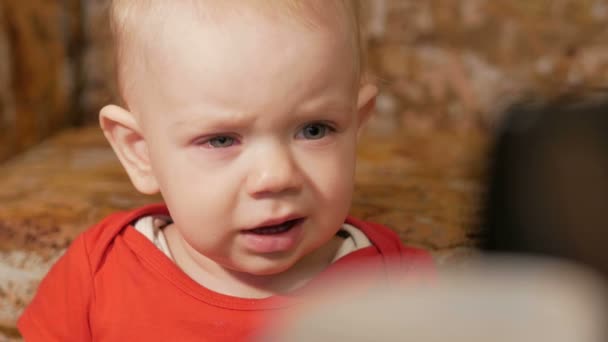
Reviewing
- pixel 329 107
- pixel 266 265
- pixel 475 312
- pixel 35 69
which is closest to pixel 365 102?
pixel 329 107

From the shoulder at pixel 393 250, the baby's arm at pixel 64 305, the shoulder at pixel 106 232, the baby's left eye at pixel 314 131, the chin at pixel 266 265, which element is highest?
the baby's left eye at pixel 314 131

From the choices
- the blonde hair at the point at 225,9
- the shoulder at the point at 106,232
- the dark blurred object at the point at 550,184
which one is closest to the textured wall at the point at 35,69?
the shoulder at the point at 106,232

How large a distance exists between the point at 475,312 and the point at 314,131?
444mm

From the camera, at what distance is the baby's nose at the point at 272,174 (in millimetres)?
679

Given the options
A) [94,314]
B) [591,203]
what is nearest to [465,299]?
[591,203]

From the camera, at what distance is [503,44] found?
1.67 m

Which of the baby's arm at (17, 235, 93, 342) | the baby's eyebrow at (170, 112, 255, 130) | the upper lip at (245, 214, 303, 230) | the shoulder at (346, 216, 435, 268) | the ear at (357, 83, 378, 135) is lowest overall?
the baby's arm at (17, 235, 93, 342)

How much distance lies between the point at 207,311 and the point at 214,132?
0.23 m

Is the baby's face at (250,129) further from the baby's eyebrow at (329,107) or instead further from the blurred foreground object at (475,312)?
the blurred foreground object at (475,312)

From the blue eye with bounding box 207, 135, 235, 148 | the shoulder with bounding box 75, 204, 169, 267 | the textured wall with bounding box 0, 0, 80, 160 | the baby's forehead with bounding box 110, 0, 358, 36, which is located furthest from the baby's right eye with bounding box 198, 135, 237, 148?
the textured wall with bounding box 0, 0, 80, 160

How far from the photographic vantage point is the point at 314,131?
A: 2.39 ft

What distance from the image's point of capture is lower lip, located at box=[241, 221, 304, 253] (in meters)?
0.73

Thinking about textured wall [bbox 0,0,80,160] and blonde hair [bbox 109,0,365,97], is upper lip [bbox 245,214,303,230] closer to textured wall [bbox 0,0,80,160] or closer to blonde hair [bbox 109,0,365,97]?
blonde hair [bbox 109,0,365,97]

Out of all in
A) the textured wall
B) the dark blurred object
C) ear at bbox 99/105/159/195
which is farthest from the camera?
the textured wall
